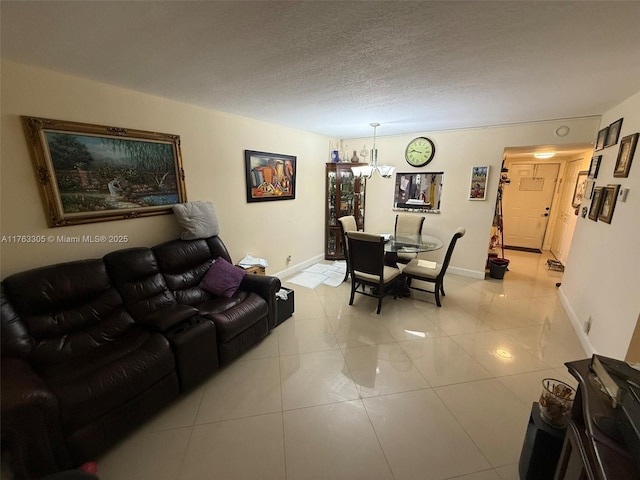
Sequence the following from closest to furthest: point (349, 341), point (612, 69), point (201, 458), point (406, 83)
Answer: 1. point (201, 458)
2. point (612, 69)
3. point (406, 83)
4. point (349, 341)

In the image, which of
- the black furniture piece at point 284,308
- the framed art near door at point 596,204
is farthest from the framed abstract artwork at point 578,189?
the black furniture piece at point 284,308

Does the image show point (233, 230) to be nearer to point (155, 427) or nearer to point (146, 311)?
point (146, 311)

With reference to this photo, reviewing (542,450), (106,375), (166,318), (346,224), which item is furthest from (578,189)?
(106,375)

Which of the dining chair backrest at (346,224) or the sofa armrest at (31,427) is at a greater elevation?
the dining chair backrest at (346,224)

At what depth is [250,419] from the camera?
174 cm

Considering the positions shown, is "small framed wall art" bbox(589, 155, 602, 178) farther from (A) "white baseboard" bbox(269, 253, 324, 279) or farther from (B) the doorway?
(A) "white baseboard" bbox(269, 253, 324, 279)

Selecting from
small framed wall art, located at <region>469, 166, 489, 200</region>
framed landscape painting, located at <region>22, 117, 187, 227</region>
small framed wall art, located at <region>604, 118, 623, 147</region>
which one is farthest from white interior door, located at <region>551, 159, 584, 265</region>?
framed landscape painting, located at <region>22, 117, 187, 227</region>

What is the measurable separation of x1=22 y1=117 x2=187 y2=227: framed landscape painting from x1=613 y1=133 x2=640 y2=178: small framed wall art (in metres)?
4.14

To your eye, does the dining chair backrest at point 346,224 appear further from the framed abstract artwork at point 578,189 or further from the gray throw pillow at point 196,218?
the framed abstract artwork at point 578,189

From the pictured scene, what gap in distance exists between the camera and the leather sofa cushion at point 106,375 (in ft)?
4.50

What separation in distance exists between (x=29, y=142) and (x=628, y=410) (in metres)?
3.43

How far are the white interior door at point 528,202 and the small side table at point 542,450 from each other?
231 inches

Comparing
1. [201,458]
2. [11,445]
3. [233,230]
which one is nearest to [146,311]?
[11,445]

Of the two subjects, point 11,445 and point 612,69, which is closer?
point 11,445
